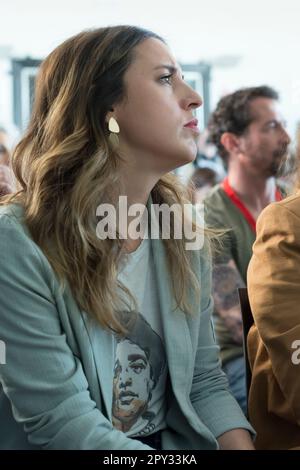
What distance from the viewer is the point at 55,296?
3.33 ft

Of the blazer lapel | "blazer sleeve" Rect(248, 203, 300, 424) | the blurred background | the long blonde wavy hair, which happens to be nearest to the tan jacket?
"blazer sleeve" Rect(248, 203, 300, 424)

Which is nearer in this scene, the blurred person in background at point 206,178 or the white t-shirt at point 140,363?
the white t-shirt at point 140,363

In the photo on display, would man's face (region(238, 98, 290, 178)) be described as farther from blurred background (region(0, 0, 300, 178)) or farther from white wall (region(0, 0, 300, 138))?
white wall (region(0, 0, 300, 138))

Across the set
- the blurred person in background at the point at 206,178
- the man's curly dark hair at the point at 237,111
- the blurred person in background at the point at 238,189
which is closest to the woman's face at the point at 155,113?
the blurred person in background at the point at 238,189

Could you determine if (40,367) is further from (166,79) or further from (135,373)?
(166,79)

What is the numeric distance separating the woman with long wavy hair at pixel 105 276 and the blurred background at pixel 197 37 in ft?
9.63

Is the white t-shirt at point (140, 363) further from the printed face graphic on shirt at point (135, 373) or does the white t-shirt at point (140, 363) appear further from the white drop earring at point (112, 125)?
the white drop earring at point (112, 125)

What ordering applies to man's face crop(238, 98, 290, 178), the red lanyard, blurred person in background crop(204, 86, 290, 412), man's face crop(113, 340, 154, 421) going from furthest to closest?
man's face crop(238, 98, 290, 178), the red lanyard, blurred person in background crop(204, 86, 290, 412), man's face crop(113, 340, 154, 421)

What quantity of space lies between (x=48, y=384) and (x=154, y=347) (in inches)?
8.4

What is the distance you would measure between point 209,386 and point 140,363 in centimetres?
17

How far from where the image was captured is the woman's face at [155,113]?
3.69 ft

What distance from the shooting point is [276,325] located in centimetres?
112

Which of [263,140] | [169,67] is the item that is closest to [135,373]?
[169,67]

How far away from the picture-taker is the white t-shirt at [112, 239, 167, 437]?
108 centimetres
